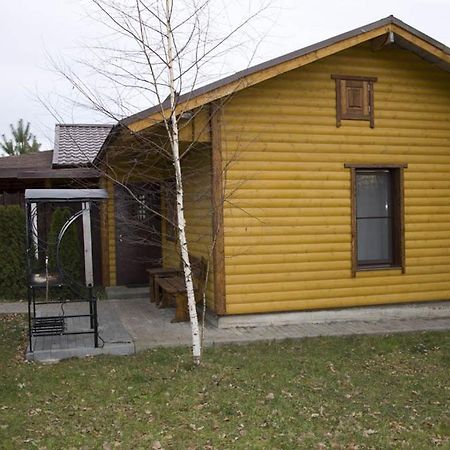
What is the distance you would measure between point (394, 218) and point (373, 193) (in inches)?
22.4

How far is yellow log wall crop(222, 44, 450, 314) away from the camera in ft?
30.2

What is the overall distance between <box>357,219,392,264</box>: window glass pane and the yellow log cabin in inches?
0.8

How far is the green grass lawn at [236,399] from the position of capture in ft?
16.6

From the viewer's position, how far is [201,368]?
22.6ft

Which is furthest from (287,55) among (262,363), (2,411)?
(2,411)

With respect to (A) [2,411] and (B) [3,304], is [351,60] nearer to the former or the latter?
(A) [2,411]

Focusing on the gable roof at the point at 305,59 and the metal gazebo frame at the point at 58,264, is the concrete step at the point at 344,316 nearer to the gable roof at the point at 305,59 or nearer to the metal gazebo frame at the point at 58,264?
the metal gazebo frame at the point at 58,264

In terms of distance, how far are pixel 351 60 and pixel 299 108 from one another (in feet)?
4.20

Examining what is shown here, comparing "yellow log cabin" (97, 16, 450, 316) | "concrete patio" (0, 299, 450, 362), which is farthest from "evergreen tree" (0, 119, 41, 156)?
"yellow log cabin" (97, 16, 450, 316)

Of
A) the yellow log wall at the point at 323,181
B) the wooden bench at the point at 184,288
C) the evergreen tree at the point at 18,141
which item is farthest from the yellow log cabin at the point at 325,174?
the evergreen tree at the point at 18,141

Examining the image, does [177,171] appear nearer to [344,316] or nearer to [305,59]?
[305,59]

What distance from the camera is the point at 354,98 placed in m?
9.81

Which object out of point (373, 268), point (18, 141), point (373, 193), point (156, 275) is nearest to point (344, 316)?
point (373, 268)

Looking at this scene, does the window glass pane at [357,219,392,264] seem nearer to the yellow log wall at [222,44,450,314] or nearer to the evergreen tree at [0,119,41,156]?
the yellow log wall at [222,44,450,314]
